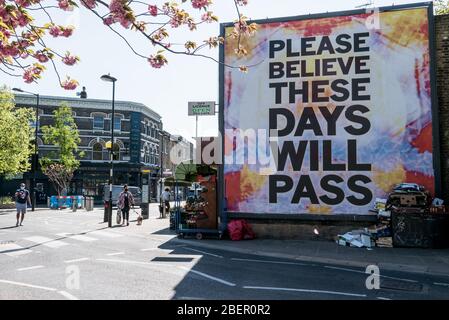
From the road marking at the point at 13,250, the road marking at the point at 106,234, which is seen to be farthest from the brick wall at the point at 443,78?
A: the road marking at the point at 13,250

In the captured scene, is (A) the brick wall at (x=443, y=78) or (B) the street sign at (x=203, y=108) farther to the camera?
(B) the street sign at (x=203, y=108)

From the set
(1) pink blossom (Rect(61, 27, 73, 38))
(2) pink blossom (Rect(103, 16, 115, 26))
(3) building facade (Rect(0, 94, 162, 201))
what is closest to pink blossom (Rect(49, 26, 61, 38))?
(1) pink blossom (Rect(61, 27, 73, 38))

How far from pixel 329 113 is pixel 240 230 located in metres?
5.76

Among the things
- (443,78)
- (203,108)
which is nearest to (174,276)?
(203,108)

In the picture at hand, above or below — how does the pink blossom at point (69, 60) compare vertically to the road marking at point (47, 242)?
above

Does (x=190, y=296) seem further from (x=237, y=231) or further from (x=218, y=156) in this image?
(x=218, y=156)

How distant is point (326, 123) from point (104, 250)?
30.8 feet

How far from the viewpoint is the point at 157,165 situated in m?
55.0

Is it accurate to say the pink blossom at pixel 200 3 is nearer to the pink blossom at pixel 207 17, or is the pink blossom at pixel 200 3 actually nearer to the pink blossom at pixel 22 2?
the pink blossom at pixel 207 17

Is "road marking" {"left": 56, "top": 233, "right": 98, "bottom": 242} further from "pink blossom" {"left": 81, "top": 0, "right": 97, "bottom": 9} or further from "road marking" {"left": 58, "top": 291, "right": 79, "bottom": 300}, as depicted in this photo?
"pink blossom" {"left": 81, "top": 0, "right": 97, "bottom": 9}

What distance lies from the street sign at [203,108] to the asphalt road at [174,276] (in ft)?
24.2

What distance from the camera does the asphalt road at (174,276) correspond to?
7.19 meters

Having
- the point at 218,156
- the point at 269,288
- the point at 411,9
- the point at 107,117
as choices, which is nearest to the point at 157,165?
the point at 107,117
